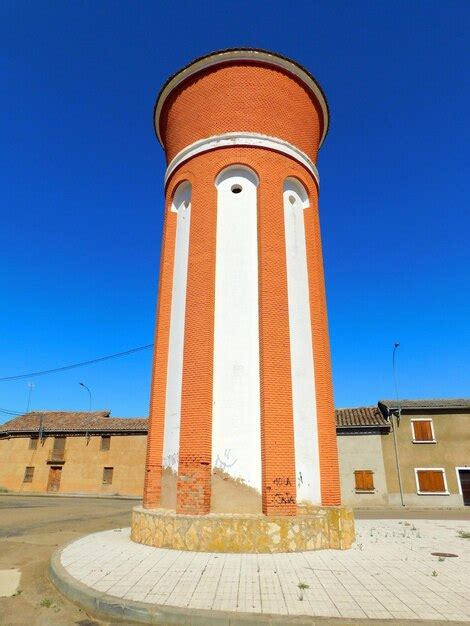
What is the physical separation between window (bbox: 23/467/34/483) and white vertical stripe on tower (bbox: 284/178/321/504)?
1165 inches

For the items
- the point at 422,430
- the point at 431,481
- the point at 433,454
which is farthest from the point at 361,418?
the point at 431,481

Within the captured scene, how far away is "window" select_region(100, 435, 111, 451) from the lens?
3019 centimetres

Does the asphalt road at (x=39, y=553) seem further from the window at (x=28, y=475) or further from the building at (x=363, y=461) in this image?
the window at (x=28, y=475)

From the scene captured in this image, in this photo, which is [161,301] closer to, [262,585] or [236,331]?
[236,331]

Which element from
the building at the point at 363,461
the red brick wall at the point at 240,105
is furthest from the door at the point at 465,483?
the red brick wall at the point at 240,105

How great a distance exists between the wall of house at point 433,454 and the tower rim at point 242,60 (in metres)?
18.4

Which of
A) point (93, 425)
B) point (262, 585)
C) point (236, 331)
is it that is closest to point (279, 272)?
point (236, 331)

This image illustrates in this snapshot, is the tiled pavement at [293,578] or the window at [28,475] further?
the window at [28,475]

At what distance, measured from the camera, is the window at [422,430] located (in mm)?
23031

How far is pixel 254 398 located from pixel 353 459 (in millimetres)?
17373

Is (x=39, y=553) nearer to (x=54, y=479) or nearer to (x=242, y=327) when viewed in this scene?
(x=242, y=327)

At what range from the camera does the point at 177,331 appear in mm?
10094

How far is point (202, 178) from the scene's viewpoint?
35.1 feet

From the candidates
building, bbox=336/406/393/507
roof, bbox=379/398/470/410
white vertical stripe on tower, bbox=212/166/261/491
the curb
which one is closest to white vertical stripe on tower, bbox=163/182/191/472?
white vertical stripe on tower, bbox=212/166/261/491
